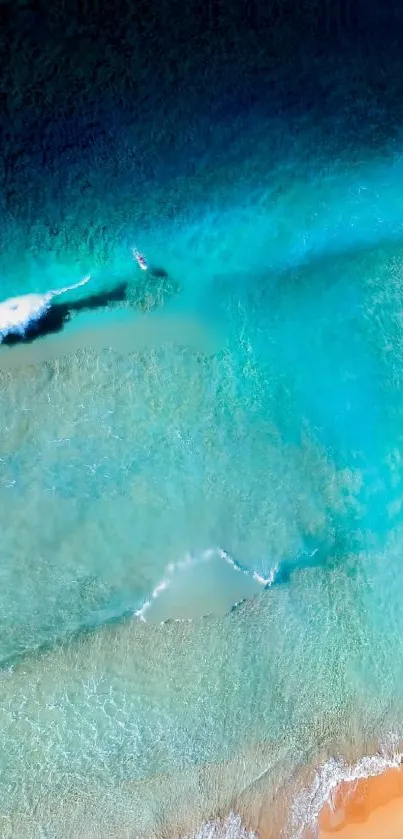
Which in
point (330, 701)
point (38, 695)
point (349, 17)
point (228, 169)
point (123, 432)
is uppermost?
point (349, 17)

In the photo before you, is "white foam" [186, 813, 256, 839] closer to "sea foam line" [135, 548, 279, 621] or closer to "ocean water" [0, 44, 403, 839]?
"ocean water" [0, 44, 403, 839]

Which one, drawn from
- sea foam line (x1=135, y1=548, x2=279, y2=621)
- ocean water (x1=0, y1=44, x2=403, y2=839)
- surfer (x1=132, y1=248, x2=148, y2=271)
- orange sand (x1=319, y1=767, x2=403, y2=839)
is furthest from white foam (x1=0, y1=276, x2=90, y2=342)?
orange sand (x1=319, y1=767, x2=403, y2=839)

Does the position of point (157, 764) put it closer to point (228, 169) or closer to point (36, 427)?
point (36, 427)

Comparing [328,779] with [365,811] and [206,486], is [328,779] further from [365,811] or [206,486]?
[206,486]

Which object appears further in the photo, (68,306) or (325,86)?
(325,86)

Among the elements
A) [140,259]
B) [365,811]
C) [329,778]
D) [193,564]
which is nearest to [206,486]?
[193,564]

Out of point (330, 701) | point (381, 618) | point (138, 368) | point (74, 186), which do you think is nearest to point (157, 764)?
point (330, 701)
